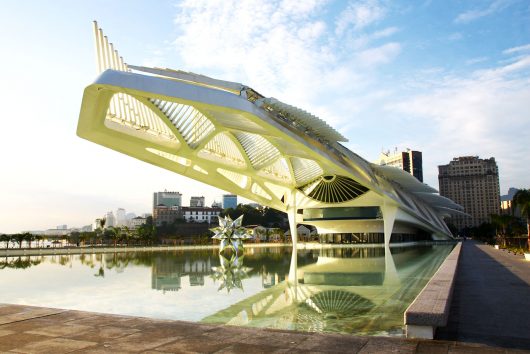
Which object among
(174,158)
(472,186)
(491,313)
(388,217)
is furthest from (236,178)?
(472,186)

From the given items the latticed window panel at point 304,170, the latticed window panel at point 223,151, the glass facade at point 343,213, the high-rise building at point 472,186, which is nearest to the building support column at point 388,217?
the glass facade at point 343,213

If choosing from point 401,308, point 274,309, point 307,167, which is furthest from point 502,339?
point 307,167

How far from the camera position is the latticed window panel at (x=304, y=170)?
1563 inches

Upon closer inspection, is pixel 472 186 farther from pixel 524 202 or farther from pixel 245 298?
pixel 245 298

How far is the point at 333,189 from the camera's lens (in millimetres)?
45531

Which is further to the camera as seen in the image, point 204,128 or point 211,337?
Result: point 204,128

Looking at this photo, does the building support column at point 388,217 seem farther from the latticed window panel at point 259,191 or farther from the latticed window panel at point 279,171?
the latticed window panel at point 259,191

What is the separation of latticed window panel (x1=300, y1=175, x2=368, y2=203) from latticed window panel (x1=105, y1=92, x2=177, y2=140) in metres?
23.3

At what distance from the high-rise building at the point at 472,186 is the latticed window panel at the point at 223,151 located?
103469 millimetres

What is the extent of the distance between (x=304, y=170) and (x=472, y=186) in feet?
321

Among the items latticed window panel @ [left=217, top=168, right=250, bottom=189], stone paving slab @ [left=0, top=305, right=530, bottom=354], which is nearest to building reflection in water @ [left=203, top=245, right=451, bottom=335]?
stone paving slab @ [left=0, top=305, right=530, bottom=354]

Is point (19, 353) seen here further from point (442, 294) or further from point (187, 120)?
point (187, 120)

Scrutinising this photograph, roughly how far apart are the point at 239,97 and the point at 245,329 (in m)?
13.6

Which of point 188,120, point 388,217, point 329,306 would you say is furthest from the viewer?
point 388,217
